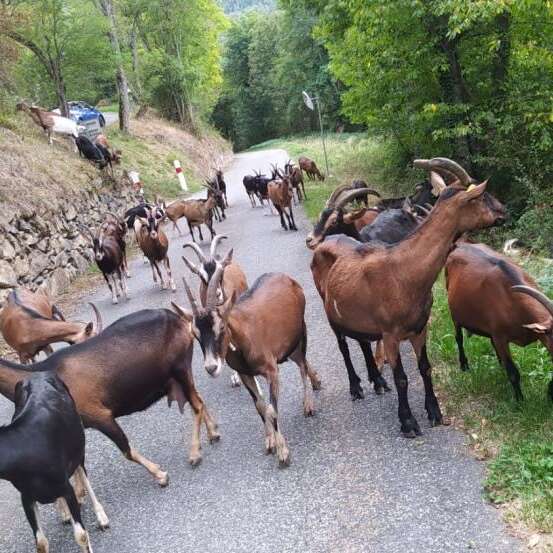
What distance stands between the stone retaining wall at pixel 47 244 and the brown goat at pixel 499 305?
8.55m

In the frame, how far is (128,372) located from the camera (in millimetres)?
5504

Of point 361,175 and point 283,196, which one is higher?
point 283,196

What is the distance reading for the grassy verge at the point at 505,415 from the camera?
13.7ft

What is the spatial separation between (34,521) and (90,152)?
17.7 meters

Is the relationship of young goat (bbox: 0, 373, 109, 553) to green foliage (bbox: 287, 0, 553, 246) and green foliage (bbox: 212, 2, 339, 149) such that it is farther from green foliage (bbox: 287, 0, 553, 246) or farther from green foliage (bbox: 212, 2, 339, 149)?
green foliage (bbox: 212, 2, 339, 149)

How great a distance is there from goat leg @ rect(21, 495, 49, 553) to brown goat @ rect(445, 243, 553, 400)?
401 cm

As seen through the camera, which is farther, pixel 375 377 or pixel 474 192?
pixel 375 377

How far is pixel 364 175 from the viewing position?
22531mm


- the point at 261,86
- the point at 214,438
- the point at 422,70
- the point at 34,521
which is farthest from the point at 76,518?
the point at 261,86

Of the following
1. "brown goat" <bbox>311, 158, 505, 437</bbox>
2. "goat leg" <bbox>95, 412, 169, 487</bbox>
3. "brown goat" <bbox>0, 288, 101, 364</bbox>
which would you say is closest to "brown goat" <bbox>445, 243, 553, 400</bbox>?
"brown goat" <bbox>311, 158, 505, 437</bbox>

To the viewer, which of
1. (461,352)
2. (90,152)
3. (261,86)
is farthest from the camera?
(261,86)

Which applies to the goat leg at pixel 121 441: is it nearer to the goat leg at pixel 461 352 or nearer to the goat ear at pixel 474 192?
the goat leg at pixel 461 352

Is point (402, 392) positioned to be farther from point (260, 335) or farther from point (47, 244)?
point (47, 244)

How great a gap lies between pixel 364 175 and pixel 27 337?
17.0m
